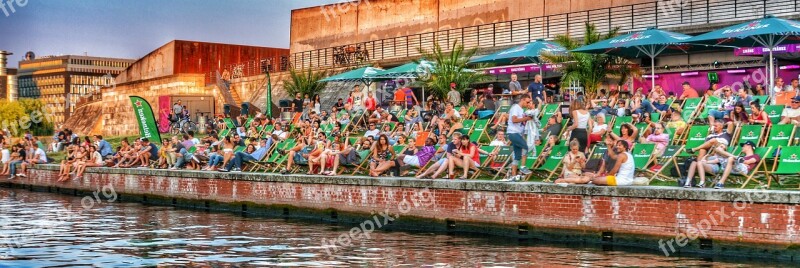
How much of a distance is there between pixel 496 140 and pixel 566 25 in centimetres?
1655

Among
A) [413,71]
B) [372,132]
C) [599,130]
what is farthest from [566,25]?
[599,130]

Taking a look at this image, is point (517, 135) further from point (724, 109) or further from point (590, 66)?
point (590, 66)

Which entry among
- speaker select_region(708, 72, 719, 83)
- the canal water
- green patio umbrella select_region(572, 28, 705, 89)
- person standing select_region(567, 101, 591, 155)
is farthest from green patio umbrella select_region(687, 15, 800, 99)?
the canal water

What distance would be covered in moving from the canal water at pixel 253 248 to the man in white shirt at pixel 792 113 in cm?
501

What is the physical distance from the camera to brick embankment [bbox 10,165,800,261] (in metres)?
14.5

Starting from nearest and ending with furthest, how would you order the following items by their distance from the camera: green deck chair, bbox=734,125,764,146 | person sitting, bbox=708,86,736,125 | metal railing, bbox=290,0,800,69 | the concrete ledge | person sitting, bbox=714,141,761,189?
1. the concrete ledge
2. person sitting, bbox=714,141,761,189
3. green deck chair, bbox=734,125,764,146
4. person sitting, bbox=708,86,736,125
5. metal railing, bbox=290,0,800,69

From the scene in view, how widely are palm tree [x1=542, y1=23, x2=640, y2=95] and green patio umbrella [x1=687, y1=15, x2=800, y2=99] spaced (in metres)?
4.98

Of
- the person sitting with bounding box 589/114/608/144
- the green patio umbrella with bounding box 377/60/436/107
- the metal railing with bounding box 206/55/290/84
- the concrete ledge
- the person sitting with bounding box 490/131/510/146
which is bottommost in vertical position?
the concrete ledge

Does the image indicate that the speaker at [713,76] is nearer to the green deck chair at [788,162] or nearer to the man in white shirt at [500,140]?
the man in white shirt at [500,140]

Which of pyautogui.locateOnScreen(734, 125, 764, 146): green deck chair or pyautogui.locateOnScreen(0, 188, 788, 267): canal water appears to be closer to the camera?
pyautogui.locateOnScreen(0, 188, 788, 267): canal water

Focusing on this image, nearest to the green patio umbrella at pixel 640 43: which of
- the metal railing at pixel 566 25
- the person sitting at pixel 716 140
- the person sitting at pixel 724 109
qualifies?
the person sitting at pixel 724 109

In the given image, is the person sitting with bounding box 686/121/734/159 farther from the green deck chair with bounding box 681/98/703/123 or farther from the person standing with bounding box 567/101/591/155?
the green deck chair with bounding box 681/98/703/123

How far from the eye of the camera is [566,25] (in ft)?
120

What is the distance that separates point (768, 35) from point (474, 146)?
7.10 m
